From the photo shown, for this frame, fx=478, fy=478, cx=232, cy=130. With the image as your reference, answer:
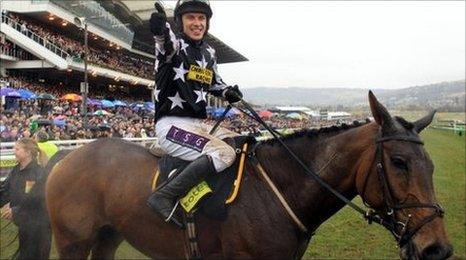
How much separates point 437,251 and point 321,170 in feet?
3.39

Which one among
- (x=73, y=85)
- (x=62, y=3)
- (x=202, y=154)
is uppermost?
(x=62, y=3)

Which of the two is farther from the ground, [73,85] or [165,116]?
[165,116]

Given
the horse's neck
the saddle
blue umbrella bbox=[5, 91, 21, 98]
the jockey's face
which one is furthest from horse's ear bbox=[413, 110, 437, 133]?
blue umbrella bbox=[5, 91, 21, 98]

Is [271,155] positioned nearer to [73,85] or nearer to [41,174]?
[41,174]

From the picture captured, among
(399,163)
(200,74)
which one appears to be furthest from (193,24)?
(399,163)

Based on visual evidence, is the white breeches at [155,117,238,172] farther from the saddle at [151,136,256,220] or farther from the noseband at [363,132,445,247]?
the noseband at [363,132,445,247]

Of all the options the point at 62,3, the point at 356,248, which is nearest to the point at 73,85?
the point at 62,3

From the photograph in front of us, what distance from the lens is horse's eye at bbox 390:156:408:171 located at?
3228mm

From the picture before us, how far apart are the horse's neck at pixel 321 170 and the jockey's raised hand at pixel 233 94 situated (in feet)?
2.49

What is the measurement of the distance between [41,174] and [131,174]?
1674mm

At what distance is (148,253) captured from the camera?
4.20 meters

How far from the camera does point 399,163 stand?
10.6 feet

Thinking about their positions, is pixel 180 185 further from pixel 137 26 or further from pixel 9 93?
pixel 137 26

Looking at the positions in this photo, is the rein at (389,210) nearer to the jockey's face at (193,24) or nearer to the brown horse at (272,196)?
the brown horse at (272,196)
